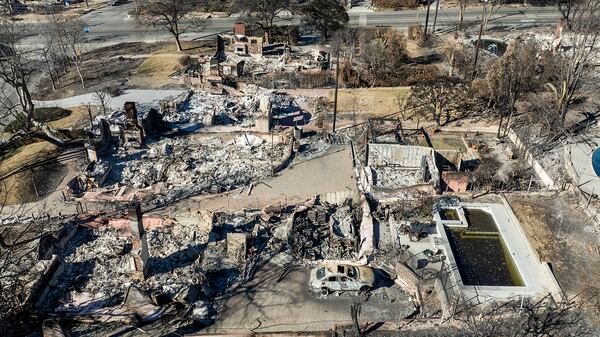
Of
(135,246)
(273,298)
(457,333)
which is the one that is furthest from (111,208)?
(457,333)

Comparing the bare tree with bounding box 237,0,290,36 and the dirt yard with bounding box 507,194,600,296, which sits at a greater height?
the bare tree with bounding box 237,0,290,36

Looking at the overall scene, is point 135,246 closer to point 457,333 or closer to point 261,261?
point 261,261

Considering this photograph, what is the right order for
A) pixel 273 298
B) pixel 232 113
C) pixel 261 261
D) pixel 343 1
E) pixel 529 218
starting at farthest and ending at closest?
pixel 343 1 < pixel 232 113 < pixel 529 218 < pixel 261 261 < pixel 273 298

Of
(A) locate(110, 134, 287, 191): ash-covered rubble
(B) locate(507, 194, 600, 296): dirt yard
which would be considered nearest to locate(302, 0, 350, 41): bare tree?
(A) locate(110, 134, 287, 191): ash-covered rubble

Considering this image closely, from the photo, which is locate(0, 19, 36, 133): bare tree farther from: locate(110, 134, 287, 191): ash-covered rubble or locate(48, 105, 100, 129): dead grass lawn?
locate(110, 134, 287, 191): ash-covered rubble

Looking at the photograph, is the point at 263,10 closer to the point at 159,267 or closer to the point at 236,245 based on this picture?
the point at 236,245
